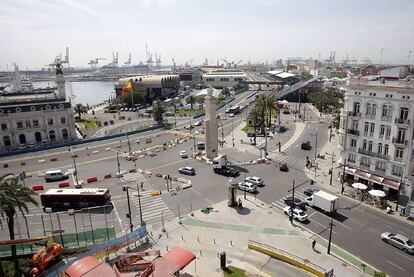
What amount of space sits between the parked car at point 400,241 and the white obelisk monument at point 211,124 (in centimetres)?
4466

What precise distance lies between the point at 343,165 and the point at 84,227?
51.0 meters

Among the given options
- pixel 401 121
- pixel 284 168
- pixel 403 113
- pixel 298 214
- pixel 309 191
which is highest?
pixel 403 113

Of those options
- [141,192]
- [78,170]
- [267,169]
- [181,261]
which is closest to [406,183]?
[267,169]

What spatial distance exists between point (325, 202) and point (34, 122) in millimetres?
92814

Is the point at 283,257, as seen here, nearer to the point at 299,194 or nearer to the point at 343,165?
the point at 299,194

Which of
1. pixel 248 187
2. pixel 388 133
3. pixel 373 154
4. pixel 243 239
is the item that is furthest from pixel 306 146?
pixel 243 239

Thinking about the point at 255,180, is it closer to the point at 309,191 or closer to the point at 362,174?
the point at 309,191

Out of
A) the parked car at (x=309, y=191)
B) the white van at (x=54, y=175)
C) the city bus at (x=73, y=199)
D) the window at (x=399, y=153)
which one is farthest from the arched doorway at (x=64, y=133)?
the window at (x=399, y=153)

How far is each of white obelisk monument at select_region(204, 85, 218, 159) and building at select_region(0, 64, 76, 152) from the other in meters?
54.0

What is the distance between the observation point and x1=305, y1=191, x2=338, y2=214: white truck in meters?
51.8

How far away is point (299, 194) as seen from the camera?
6075 centimetres

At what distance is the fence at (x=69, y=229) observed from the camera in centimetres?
4438

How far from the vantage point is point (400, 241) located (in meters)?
42.9

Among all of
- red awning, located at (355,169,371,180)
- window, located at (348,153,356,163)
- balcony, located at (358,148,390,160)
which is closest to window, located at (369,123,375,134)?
balcony, located at (358,148,390,160)
